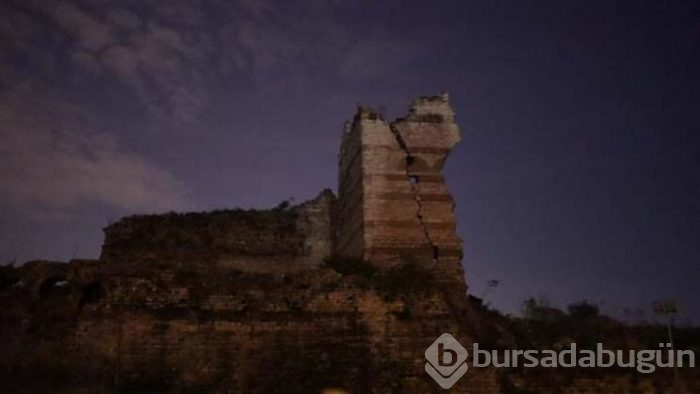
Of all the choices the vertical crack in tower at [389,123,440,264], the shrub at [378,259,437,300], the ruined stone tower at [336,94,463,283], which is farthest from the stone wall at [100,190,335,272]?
the shrub at [378,259,437,300]

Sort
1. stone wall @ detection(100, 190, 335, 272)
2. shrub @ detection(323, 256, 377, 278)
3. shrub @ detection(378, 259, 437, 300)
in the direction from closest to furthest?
shrub @ detection(378, 259, 437, 300) → shrub @ detection(323, 256, 377, 278) → stone wall @ detection(100, 190, 335, 272)

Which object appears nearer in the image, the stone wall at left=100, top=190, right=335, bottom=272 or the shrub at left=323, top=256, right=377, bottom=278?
the shrub at left=323, top=256, right=377, bottom=278

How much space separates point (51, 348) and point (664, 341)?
13.3m

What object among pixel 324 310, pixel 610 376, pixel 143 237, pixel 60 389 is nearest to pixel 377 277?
pixel 324 310

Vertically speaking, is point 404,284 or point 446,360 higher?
point 404,284

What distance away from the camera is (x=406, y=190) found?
592 inches

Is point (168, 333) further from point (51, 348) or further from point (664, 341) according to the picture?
point (664, 341)

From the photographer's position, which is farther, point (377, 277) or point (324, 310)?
point (377, 277)

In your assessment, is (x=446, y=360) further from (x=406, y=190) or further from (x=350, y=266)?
(x=406, y=190)

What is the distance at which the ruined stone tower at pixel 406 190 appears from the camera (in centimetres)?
1452

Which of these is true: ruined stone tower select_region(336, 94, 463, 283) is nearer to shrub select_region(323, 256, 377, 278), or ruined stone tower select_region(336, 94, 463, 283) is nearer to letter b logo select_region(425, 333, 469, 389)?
shrub select_region(323, 256, 377, 278)

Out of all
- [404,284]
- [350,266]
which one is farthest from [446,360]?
[350,266]

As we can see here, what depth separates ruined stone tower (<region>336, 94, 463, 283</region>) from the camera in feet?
47.6

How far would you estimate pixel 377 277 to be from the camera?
1177 centimetres
